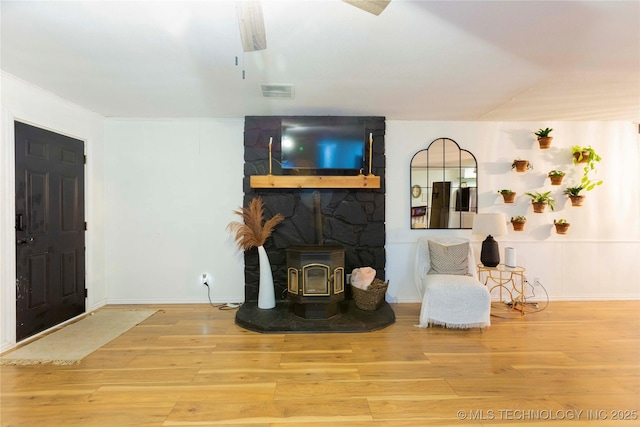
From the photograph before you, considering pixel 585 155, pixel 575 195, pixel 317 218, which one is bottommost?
pixel 317 218

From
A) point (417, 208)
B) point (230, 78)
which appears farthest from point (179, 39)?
point (417, 208)

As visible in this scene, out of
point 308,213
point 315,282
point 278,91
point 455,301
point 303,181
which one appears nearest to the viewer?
point 278,91

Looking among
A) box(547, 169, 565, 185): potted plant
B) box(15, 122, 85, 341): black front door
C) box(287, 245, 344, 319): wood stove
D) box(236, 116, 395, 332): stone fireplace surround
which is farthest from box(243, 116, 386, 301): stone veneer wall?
box(547, 169, 565, 185): potted plant

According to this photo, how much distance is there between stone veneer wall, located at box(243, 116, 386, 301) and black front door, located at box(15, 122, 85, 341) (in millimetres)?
1837

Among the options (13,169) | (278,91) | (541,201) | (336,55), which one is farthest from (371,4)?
(541,201)

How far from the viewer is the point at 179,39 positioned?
2.08 meters

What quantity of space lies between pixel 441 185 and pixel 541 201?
4.10 feet

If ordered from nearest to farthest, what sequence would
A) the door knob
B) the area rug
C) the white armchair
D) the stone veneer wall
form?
the area rug, the door knob, the white armchair, the stone veneer wall

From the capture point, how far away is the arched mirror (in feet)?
13.1

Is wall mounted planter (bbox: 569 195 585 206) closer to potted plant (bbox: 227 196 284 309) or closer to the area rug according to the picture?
potted plant (bbox: 227 196 284 309)

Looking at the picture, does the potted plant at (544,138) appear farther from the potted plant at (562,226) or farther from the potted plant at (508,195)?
the potted plant at (562,226)

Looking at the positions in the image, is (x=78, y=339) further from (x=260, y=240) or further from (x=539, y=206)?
(x=539, y=206)

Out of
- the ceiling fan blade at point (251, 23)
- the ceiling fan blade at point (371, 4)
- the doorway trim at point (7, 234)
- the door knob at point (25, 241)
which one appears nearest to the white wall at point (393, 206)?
the door knob at point (25, 241)

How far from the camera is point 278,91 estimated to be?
9.76 feet
